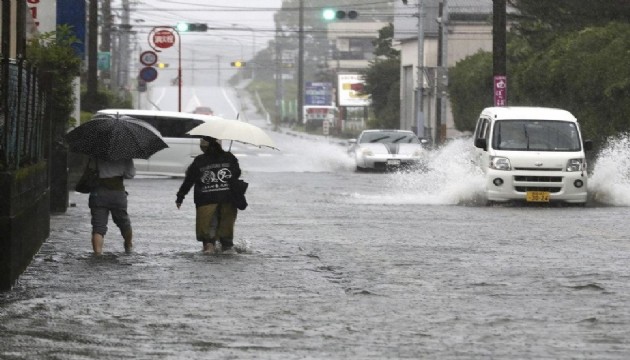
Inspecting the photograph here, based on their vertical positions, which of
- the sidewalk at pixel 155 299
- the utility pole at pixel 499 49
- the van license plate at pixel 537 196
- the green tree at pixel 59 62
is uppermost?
the utility pole at pixel 499 49

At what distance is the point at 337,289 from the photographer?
14922mm

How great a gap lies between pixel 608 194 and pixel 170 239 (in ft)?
43.4

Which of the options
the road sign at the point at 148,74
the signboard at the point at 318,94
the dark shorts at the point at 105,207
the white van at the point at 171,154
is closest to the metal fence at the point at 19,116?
the dark shorts at the point at 105,207

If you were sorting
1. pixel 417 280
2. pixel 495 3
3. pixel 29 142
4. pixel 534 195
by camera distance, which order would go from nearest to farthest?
1. pixel 417 280
2. pixel 29 142
3. pixel 534 195
4. pixel 495 3

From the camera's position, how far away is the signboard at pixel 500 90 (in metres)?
41.5

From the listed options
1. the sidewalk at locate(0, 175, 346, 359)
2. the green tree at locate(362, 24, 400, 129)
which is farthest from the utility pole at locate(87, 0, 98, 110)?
the green tree at locate(362, 24, 400, 129)

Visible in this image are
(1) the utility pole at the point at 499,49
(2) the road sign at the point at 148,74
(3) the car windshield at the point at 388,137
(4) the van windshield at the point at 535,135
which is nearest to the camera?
(4) the van windshield at the point at 535,135

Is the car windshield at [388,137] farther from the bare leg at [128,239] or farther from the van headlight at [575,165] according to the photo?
the bare leg at [128,239]

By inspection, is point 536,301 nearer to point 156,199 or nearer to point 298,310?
point 298,310

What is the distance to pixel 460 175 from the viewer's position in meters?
32.0

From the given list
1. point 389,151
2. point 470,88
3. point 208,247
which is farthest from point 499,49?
point 208,247

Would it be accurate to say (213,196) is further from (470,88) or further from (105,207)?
(470,88)

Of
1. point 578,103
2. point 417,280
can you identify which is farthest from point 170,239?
point 578,103

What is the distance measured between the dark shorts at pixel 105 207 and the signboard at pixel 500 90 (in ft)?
77.4
